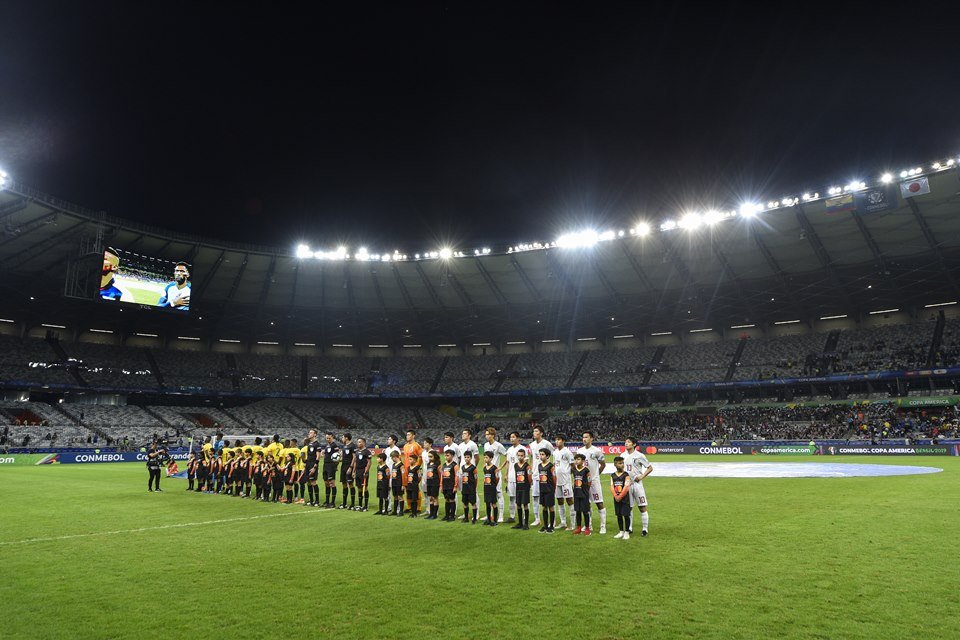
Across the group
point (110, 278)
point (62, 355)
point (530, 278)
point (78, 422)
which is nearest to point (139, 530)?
point (110, 278)

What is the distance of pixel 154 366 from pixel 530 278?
43992 millimetres

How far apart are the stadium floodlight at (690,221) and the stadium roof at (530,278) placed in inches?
119

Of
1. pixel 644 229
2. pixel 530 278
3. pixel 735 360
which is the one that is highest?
pixel 644 229

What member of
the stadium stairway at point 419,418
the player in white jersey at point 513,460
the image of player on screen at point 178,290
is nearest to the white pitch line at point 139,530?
the player in white jersey at point 513,460

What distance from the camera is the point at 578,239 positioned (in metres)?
46.9

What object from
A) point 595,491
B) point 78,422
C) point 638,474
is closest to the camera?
point 638,474

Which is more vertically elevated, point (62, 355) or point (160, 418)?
point (62, 355)

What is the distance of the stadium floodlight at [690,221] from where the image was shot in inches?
1646

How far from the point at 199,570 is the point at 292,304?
56018 mm

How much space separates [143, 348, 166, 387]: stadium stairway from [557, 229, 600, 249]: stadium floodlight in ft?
153

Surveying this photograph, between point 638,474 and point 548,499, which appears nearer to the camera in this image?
point 638,474

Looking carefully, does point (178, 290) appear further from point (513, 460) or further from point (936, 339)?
point (936, 339)

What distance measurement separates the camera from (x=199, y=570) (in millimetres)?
8578

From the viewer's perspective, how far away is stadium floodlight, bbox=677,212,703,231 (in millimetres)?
41812
